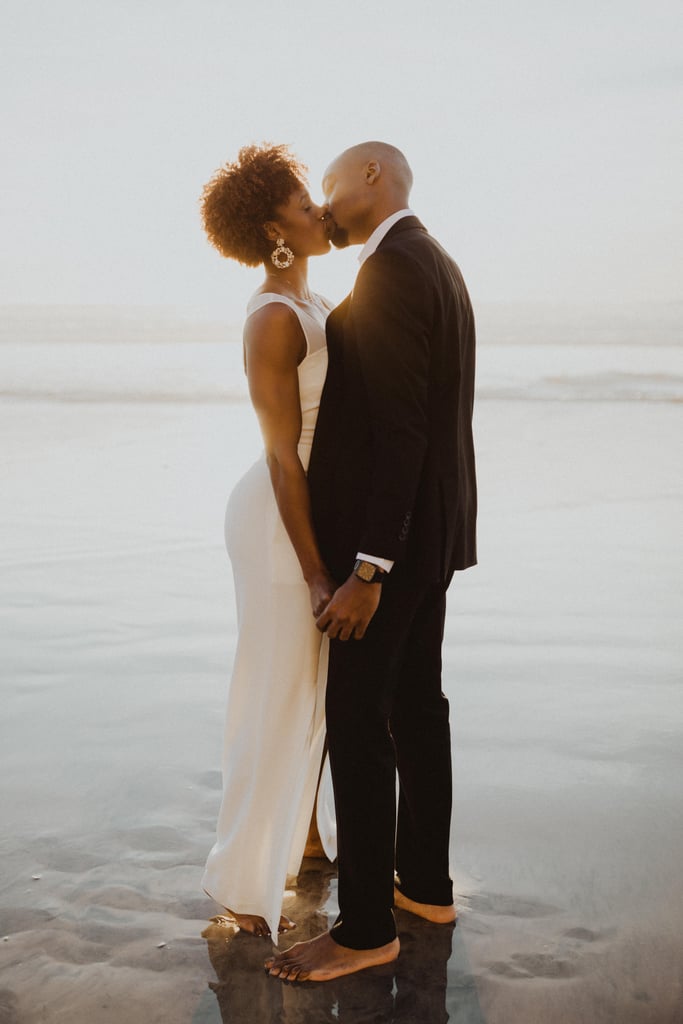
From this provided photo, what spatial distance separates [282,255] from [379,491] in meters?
Answer: 0.74

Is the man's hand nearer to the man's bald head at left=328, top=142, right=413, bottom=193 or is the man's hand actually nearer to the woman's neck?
the woman's neck

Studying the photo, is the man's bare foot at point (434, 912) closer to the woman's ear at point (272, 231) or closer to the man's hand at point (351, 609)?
the man's hand at point (351, 609)

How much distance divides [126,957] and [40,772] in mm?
1029

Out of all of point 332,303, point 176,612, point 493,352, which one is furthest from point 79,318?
point 332,303

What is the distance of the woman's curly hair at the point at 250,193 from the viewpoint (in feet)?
8.38

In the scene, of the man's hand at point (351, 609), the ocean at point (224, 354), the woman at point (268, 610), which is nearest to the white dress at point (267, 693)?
the woman at point (268, 610)

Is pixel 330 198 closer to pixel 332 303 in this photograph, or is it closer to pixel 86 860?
pixel 332 303

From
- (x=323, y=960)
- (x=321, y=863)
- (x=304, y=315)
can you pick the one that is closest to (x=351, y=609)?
(x=304, y=315)

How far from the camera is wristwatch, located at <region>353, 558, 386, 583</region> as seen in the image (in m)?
2.24

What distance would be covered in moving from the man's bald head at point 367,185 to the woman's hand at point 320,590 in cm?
78

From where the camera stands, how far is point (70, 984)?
2312 mm

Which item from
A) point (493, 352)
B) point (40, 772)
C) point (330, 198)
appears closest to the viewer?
point (330, 198)

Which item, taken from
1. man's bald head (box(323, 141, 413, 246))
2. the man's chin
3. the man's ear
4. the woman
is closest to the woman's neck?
the woman

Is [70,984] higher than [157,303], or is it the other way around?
[157,303]
